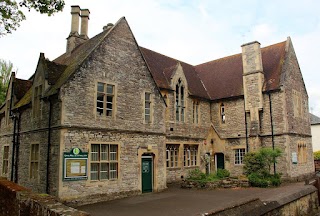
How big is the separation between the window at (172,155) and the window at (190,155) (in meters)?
0.98

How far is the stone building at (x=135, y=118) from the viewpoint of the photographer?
13.9 meters

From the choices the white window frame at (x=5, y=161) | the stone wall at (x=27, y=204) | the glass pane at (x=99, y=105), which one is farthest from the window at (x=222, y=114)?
the stone wall at (x=27, y=204)

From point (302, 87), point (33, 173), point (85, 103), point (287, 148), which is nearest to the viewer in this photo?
point (85, 103)

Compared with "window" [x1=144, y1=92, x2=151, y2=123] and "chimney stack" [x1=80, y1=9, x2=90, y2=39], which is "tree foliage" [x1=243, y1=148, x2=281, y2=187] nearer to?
"window" [x1=144, y1=92, x2=151, y2=123]

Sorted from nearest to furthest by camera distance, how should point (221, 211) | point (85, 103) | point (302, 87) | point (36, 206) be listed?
point (36, 206)
point (221, 211)
point (85, 103)
point (302, 87)

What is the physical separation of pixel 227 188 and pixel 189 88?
29.5ft

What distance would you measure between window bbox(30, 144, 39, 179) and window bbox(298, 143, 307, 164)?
19.7 m

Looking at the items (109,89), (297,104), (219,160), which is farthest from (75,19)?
(297,104)

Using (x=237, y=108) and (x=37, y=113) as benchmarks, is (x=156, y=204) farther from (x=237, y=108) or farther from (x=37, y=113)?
(x=237, y=108)

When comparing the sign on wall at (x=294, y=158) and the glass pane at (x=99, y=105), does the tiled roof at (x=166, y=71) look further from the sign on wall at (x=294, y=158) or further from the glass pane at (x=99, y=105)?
the sign on wall at (x=294, y=158)

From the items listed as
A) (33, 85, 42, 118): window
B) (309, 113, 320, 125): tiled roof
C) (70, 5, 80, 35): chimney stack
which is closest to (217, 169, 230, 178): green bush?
(33, 85, 42, 118): window

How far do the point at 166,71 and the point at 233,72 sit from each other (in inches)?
297

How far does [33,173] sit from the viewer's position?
15344 mm

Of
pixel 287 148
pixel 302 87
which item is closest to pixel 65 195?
pixel 287 148
